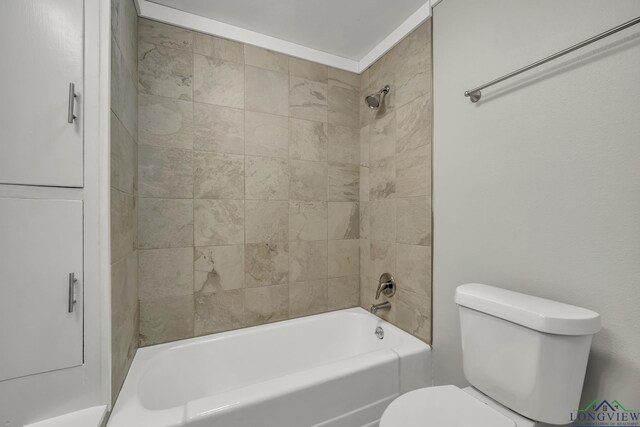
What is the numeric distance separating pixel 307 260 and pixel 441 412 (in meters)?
1.17

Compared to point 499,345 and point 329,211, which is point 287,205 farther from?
point 499,345

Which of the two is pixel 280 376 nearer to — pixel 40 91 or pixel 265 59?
pixel 40 91

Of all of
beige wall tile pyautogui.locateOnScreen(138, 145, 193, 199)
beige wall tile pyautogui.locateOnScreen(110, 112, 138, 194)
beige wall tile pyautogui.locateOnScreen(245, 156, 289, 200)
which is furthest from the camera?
beige wall tile pyautogui.locateOnScreen(245, 156, 289, 200)

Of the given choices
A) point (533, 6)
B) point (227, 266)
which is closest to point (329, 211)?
point (227, 266)

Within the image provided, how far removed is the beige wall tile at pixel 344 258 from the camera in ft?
6.61

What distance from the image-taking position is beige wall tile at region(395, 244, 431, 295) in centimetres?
153

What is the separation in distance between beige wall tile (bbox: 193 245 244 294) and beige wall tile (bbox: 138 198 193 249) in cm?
12

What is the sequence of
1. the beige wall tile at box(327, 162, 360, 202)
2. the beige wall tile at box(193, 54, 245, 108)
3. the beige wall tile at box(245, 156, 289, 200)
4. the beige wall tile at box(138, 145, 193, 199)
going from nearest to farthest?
the beige wall tile at box(138, 145, 193, 199) < the beige wall tile at box(193, 54, 245, 108) < the beige wall tile at box(245, 156, 289, 200) < the beige wall tile at box(327, 162, 360, 202)

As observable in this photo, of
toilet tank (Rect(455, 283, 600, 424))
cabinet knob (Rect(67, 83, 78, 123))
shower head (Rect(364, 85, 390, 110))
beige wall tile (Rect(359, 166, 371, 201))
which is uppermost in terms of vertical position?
shower head (Rect(364, 85, 390, 110))

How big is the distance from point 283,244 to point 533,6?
170 centimetres

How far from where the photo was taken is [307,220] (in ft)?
6.31

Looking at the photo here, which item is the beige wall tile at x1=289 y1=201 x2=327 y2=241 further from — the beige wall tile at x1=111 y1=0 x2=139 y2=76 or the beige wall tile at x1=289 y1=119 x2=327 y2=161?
the beige wall tile at x1=111 y1=0 x2=139 y2=76

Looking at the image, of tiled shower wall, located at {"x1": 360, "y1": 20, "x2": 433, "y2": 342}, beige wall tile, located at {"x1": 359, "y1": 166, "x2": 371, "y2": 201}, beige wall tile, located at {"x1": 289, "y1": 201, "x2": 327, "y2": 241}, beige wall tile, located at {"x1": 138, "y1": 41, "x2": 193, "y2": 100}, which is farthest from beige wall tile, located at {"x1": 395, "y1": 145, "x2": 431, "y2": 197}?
beige wall tile, located at {"x1": 138, "y1": 41, "x2": 193, "y2": 100}

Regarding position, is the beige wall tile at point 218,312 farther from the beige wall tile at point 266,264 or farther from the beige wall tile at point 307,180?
the beige wall tile at point 307,180
